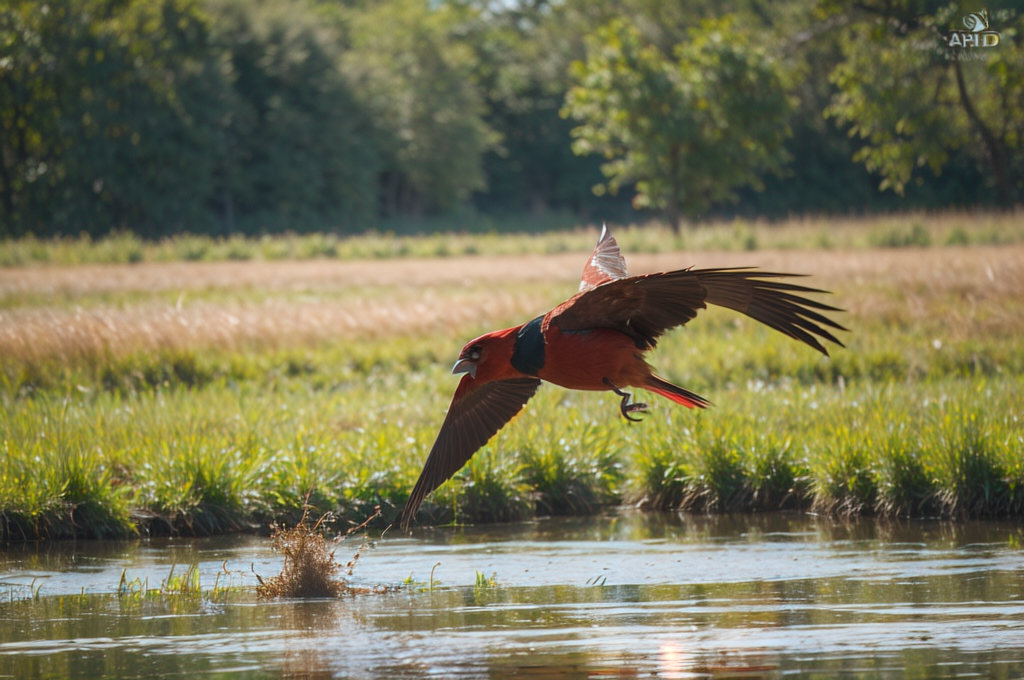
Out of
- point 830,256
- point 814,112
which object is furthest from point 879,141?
point 814,112

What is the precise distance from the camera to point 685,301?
555 cm

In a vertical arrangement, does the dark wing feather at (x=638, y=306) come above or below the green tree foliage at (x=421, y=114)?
below

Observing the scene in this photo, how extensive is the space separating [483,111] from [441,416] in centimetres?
6113

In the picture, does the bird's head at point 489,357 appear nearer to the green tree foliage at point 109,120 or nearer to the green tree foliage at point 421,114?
the green tree foliage at point 109,120

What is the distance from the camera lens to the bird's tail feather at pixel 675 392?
18.5ft

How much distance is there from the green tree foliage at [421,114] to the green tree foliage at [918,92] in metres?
43.2

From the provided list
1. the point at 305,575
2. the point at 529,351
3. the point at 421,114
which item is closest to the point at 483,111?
the point at 421,114

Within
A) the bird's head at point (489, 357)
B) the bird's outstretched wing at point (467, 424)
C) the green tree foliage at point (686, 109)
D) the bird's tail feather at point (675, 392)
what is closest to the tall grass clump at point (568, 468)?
the bird's outstretched wing at point (467, 424)

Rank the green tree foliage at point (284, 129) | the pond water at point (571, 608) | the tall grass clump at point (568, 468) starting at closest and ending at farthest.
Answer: the pond water at point (571, 608) < the tall grass clump at point (568, 468) < the green tree foliage at point (284, 129)

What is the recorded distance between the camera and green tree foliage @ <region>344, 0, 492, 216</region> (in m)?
65.1

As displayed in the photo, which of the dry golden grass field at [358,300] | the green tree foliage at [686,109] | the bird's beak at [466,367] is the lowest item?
the bird's beak at [466,367]

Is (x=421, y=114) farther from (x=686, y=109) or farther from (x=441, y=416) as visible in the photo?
(x=441, y=416)

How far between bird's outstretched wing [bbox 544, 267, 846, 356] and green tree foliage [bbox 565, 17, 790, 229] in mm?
33480

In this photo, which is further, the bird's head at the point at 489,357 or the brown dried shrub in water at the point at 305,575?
the brown dried shrub in water at the point at 305,575
